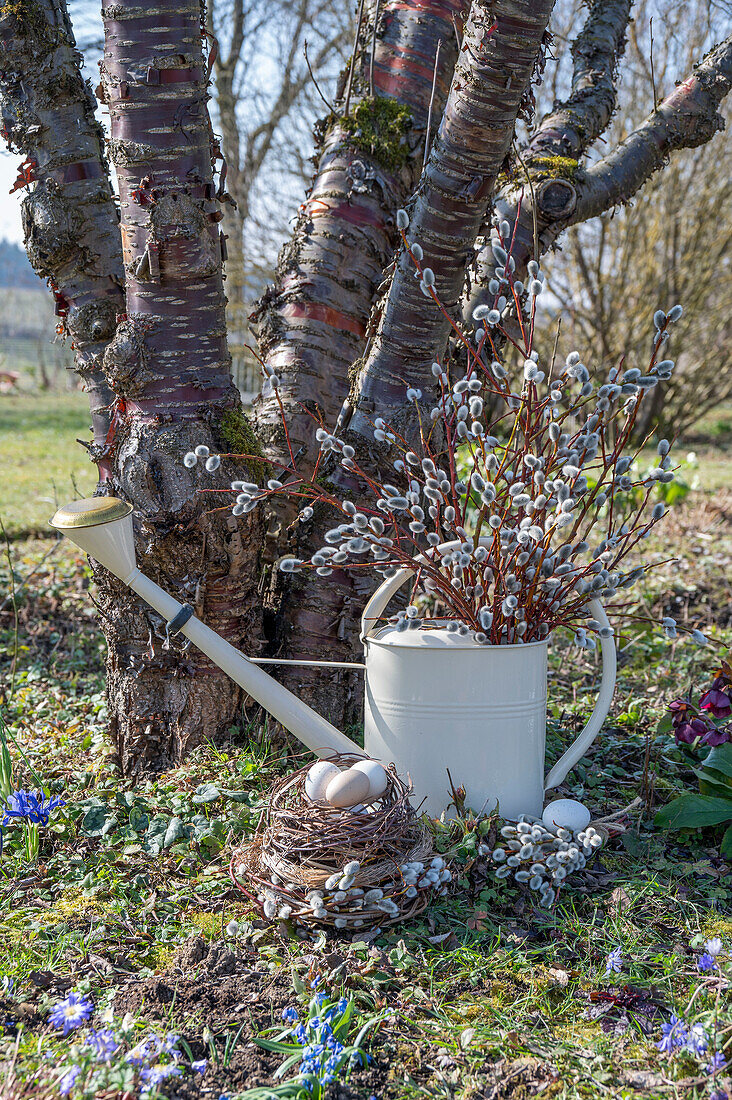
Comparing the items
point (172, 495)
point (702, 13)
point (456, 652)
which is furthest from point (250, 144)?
point (456, 652)

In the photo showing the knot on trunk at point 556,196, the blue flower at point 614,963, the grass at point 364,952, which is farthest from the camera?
the knot on trunk at point 556,196

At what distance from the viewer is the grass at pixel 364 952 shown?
128cm

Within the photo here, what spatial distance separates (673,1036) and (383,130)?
241 centimetres

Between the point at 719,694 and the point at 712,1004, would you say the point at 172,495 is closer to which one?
the point at 719,694

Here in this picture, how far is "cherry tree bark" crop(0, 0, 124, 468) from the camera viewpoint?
2326 millimetres

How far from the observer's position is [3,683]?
3035 mm

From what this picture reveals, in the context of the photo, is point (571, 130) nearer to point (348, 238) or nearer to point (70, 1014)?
point (348, 238)

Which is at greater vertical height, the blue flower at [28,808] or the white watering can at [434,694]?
the white watering can at [434,694]

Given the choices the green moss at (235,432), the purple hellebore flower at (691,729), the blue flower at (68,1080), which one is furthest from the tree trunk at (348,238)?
the blue flower at (68,1080)

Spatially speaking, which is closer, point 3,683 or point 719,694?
point 719,694

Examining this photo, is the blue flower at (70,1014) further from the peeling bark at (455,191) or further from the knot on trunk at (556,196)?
the knot on trunk at (556,196)

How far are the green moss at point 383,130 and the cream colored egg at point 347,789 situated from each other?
1.84 meters

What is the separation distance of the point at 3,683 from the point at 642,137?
2966 mm

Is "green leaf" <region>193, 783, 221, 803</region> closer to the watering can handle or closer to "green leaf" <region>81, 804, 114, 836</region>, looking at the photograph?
"green leaf" <region>81, 804, 114, 836</region>
